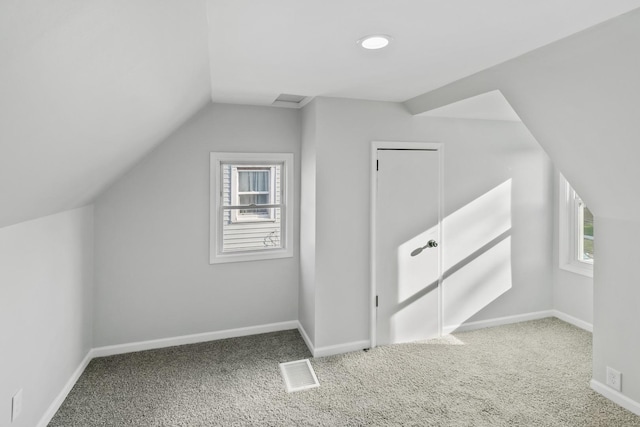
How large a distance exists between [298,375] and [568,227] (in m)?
3.22

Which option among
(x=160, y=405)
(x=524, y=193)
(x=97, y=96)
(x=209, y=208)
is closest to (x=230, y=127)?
(x=209, y=208)

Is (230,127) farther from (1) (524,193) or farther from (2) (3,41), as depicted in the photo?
(1) (524,193)

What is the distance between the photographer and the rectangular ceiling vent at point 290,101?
332cm

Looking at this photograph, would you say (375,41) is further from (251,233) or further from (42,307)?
(42,307)

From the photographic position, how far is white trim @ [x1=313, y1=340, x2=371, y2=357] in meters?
3.16

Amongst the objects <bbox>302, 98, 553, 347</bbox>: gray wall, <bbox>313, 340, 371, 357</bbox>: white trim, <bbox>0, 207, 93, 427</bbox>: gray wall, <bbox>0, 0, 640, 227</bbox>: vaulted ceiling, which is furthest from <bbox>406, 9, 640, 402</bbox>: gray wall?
<bbox>0, 207, 93, 427</bbox>: gray wall

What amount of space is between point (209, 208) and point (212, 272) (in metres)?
0.62

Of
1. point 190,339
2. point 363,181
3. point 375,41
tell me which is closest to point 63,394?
point 190,339

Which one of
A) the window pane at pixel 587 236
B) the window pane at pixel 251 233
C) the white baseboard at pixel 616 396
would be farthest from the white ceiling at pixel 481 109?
the white baseboard at pixel 616 396

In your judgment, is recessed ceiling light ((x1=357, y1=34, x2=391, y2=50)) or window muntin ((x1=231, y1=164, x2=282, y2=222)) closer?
recessed ceiling light ((x1=357, y1=34, x2=391, y2=50))

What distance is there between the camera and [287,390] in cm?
264

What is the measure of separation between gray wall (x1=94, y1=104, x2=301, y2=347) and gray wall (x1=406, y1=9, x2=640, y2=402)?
1.92 m

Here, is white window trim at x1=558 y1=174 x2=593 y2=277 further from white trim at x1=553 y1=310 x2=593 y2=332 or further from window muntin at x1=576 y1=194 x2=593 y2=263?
white trim at x1=553 y1=310 x2=593 y2=332

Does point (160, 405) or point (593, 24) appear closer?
point (593, 24)
